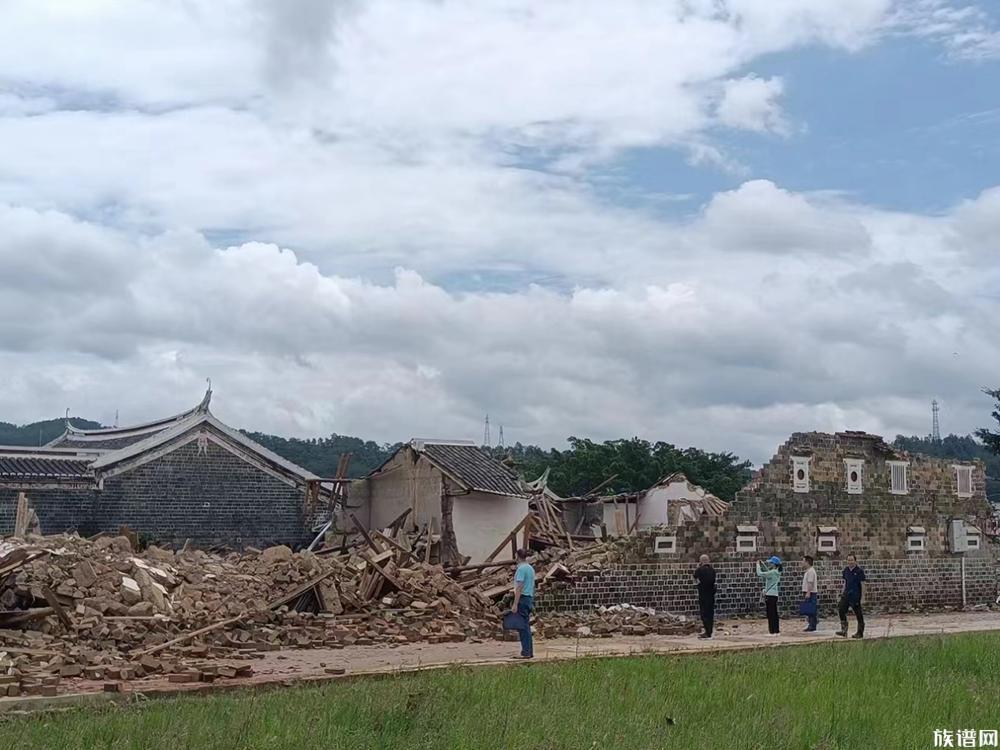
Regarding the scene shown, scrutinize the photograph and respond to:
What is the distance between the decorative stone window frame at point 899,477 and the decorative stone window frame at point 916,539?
88 centimetres

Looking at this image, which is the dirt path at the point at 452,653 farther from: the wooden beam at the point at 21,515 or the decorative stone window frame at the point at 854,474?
the wooden beam at the point at 21,515

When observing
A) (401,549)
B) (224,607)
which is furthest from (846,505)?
(224,607)

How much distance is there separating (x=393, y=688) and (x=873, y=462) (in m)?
18.5

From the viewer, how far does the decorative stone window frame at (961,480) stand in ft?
96.2

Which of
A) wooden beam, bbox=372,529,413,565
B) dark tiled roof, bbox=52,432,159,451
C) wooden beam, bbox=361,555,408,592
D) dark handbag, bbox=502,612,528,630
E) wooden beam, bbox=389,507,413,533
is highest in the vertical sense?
dark tiled roof, bbox=52,432,159,451

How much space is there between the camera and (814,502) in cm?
2666

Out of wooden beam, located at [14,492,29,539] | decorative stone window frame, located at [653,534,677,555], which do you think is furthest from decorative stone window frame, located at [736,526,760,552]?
wooden beam, located at [14,492,29,539]

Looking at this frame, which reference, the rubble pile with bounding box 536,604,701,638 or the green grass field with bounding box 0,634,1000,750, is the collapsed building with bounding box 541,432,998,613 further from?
the green grass field with bounding box 0,634,1000,750

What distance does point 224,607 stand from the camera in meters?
19.4

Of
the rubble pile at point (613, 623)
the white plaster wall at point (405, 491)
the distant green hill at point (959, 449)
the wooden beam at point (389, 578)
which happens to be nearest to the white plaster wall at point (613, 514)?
the white plaster wall at point (405, 491)

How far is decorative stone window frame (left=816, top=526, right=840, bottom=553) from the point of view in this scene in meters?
26.7

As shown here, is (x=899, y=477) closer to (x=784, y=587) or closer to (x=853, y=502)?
(x=853, y=502)

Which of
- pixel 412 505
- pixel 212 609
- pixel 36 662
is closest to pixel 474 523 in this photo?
pixel 412 505

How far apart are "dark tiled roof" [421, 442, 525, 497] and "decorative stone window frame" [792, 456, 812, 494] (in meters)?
6.74
